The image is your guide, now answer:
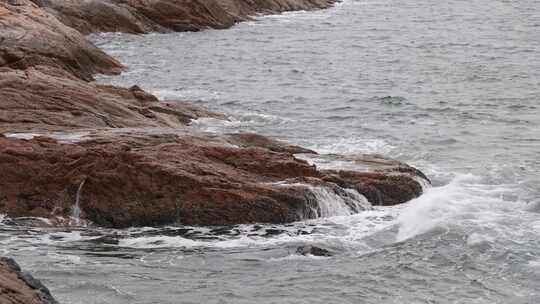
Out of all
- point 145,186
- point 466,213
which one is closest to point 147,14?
point 145,186

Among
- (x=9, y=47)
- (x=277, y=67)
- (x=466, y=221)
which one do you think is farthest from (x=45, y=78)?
(x=277, y=67)

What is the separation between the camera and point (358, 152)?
2200 cm

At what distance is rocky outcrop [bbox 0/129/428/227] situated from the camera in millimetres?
15688

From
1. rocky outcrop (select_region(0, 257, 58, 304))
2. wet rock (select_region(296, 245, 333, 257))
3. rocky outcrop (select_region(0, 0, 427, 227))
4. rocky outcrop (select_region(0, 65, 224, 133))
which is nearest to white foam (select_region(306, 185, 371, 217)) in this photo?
rocky outcrop (select_region(0, 0, 427, 227))

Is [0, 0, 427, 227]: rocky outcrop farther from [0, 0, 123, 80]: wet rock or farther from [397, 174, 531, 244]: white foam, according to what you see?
[0, 0, 123, 80]: wet rock

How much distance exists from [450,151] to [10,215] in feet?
36.7

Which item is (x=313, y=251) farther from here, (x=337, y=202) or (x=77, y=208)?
(x=77, y=208)

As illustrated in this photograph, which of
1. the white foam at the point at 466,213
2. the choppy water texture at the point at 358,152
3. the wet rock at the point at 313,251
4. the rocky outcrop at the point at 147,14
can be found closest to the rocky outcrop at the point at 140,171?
the choppy water texture at the point at 358,152

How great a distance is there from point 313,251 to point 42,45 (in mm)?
15814

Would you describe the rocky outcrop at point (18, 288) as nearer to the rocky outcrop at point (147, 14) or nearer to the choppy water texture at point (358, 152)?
the choppy water texture at point (358, 152)

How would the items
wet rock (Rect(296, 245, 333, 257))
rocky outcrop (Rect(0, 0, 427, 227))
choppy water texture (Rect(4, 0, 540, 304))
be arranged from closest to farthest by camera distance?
choppy water texture (Rect(4, 0, 540, 304)), wet rock (Rect(296, 245, 333, 257)), rocky outcrop (Rect(0, 0, 427, 227))

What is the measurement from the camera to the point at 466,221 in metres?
16.2

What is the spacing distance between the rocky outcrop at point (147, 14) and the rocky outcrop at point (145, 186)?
22.7 m

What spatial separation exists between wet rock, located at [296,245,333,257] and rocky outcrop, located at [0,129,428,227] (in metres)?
1.42
